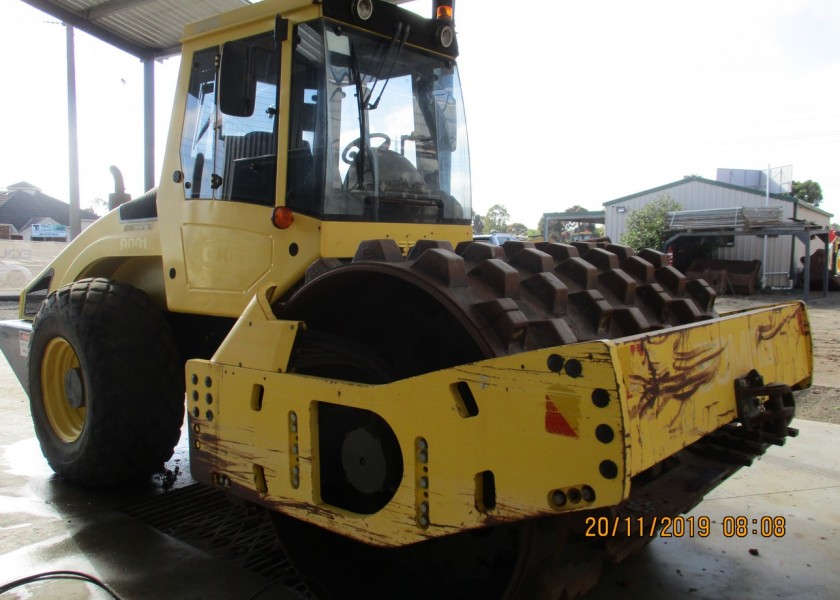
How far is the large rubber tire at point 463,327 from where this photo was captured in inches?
83.2

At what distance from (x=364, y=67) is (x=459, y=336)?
5.15 ft

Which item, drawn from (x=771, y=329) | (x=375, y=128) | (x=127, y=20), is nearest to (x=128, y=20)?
(x=127, y=20)

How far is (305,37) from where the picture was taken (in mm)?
3113

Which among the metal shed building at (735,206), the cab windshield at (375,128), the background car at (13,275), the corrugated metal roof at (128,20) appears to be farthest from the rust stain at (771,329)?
the metal shed building at (735,206)

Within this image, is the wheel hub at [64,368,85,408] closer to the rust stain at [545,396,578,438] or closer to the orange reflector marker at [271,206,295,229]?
the orange reflector marker at [271,206,295,229]

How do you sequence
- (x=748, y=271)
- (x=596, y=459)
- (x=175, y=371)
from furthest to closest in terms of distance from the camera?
(x=748, y=271), (x=175, y=371), (x=596, y=459)

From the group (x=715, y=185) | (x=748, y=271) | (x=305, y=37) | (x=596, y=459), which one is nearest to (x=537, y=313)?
(x=596, y=459)

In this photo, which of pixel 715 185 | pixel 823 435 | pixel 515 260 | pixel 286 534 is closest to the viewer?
pixel 515 260

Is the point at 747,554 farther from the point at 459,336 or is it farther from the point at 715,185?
the point at 715,185

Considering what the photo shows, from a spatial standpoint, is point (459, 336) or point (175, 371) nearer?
point (459, 336)

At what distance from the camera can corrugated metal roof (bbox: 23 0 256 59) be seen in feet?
19.6

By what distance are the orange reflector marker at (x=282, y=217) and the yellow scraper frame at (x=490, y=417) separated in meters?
0.35

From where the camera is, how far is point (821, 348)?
10.4m

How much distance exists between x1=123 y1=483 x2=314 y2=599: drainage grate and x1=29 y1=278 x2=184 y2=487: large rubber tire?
27 centimetres
